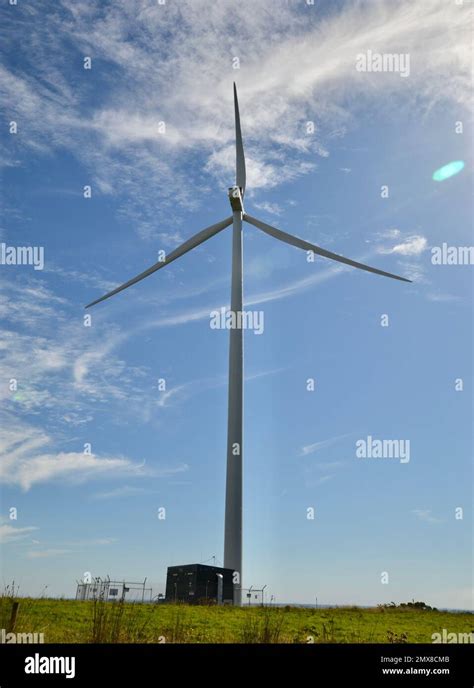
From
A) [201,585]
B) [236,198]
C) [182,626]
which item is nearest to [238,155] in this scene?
[236,198]

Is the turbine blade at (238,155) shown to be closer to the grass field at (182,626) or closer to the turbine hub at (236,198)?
the turbine hub at (236,198)

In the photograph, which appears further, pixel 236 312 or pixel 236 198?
pixel 236 198

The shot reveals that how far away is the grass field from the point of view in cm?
1794

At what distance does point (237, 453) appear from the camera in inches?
1976

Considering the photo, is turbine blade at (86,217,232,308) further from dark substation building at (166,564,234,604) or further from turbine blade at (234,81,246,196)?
dark substation building at (166,564,234,604)

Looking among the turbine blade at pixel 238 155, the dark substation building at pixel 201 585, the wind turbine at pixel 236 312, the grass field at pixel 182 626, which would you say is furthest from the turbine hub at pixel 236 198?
the grass field at pixel 182 626

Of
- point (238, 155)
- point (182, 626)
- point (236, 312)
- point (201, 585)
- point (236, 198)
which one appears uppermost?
point (238, 155)

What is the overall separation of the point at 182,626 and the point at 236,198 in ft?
138

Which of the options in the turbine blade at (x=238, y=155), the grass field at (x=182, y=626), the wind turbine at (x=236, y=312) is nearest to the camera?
the grass field at (x=182, y=626)

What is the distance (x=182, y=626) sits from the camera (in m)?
23.2

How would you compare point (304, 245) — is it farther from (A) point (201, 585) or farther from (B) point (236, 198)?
(A) point (201, 585)

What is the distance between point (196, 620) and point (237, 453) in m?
20.6

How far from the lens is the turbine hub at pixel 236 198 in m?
56.8
